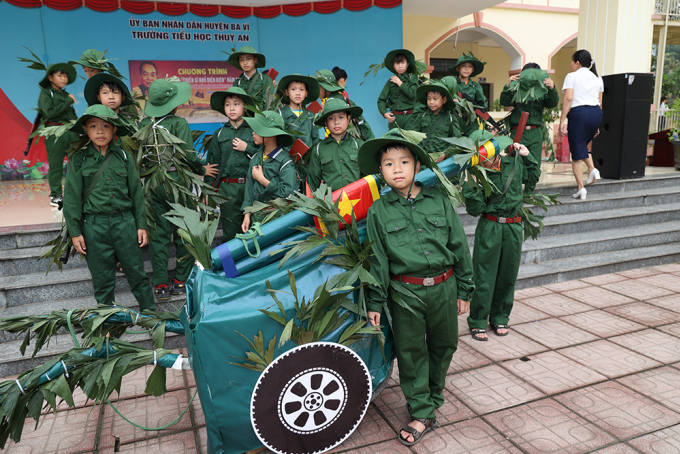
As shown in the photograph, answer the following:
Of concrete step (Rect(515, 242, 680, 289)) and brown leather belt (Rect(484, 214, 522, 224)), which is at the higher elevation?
brown leather belt (Rect(484, 214, 522, 224))

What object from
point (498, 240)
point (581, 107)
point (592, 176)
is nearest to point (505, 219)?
point (498, 240)

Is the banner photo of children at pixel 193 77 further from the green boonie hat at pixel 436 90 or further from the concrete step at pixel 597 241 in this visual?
the concrete step at pixel 597 241

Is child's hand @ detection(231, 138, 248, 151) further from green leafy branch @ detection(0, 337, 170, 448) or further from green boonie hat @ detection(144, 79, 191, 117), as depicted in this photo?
green leafy branch @ detection(0, 337, 170, 448)

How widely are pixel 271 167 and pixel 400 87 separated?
386 centimetres

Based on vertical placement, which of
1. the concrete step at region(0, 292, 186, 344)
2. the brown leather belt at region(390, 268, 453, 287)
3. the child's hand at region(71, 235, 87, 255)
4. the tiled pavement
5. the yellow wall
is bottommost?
the tiled pavement

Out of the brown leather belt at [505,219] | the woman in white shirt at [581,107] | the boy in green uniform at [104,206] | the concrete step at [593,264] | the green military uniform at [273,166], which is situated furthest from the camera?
the woman in white shirt at [581,107]

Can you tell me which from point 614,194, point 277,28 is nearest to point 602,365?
point 614,194

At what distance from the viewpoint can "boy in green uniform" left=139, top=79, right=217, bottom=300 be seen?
4.57 meters

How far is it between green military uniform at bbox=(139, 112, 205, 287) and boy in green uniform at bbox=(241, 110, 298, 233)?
34.7 inches

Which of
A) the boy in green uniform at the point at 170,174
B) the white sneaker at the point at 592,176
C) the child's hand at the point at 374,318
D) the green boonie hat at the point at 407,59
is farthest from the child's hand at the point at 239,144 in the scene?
the white sneaker at the point at 592,176

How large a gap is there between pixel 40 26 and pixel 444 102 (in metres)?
8.13

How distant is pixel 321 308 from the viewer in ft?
8.85

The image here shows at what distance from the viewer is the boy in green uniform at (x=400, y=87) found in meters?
7.07

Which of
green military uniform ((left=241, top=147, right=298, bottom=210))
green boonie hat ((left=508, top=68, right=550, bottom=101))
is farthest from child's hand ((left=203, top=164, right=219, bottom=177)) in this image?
green boonie hat ((left=508, top=68, right=550, bottom=101))
